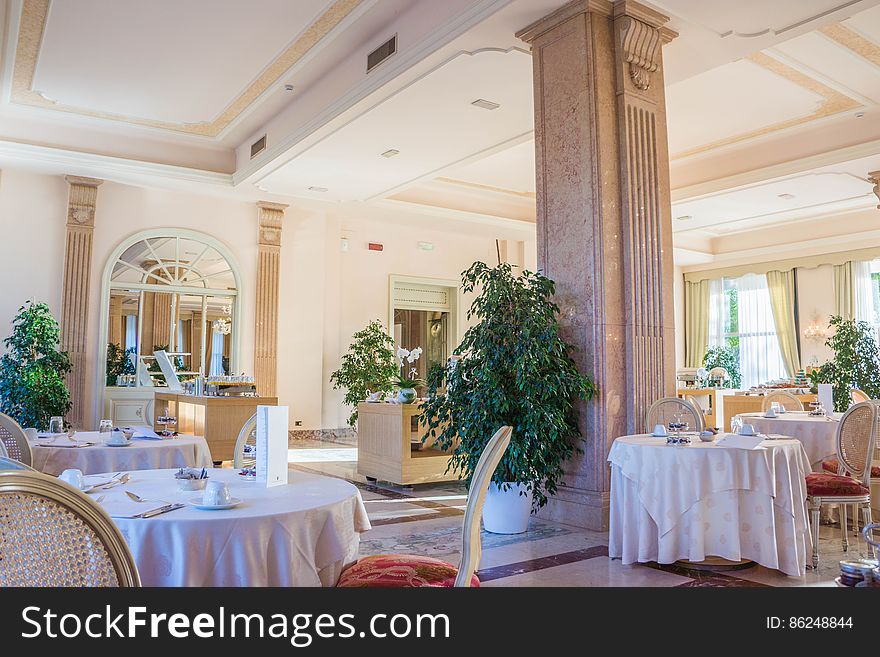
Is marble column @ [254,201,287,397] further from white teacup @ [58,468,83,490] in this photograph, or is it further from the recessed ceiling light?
white teacup @ [58,468,83,490]

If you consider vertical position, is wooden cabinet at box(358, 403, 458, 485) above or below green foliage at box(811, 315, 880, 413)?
below

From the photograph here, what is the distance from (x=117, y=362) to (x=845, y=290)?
12957 mm

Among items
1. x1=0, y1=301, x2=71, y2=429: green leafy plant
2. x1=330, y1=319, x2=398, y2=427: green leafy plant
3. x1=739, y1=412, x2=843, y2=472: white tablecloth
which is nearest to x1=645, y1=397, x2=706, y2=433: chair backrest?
x1=739, y1=412, x2=843, y2=472: white tablecloth

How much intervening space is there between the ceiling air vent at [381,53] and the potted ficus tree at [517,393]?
269 cm

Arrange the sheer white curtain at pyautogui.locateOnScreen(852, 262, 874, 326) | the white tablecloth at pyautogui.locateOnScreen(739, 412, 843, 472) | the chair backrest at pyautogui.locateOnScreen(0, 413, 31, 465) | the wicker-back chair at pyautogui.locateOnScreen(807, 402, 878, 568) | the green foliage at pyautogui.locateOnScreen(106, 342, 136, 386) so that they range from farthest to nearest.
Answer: the sheer white curtain at pyautogui.locateOnScreen(852, 262, 874, 326) < the green foliage at pyautogui.locateOnScreen(106, 342, 136, 386) < the white tablecloth at pyautogui.locateOnScreen(739, 412, 843, 472) < the wicker-back chair at pyautogui.locateOnScreen(807, 402, 878, 568) < the chair backrest at pyautogui.locateOnScreen(0, 413, 31, 465)

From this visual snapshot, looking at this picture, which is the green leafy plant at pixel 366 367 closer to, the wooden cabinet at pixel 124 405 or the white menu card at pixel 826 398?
the wooden cabinet at pixel 124 405

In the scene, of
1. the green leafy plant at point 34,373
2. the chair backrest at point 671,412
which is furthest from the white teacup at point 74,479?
the green leafy plant at point 34,373

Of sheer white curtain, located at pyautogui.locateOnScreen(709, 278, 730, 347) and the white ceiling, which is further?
sheer white curtain, located at pyautogui.locateOnScreen(709, 278, 730, 347)

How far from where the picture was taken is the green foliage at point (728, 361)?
1524 centimetres

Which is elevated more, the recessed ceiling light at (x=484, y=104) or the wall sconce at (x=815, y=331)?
the recessed ceiling light at (x=484, y=104)

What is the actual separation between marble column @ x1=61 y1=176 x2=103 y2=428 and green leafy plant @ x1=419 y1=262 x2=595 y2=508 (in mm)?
Answer: 6756

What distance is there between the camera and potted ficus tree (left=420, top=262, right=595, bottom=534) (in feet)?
15.6

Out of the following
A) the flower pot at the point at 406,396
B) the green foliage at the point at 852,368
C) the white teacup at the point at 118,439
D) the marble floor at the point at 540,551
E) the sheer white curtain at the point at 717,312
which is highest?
the sheer white curtain at the point at 717,312
